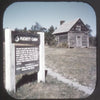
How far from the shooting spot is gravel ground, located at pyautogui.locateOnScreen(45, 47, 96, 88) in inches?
91.7

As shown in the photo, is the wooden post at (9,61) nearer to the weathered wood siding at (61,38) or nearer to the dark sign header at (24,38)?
the dark sign header at (24,38)

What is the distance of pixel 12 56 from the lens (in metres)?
2.19

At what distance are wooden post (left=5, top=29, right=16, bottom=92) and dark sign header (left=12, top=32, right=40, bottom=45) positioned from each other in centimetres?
7

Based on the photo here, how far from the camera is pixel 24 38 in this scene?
2.30 metres

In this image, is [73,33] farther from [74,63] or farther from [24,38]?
[24,38]

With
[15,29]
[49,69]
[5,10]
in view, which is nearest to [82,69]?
[49,69]

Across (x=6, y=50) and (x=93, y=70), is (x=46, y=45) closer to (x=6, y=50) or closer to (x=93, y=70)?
(x=6, y=50)

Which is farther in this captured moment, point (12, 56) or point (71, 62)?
point (71, 62)

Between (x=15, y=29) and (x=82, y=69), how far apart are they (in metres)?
1.03

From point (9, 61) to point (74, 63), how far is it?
86 cm

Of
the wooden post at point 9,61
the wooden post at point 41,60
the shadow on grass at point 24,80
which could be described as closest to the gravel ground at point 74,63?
the wooden post at point 41,60

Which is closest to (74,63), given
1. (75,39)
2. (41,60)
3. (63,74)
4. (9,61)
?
(63,74)

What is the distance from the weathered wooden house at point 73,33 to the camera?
2.28m

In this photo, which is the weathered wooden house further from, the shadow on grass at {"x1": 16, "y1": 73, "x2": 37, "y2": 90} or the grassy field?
the shadow on grass at {"x1": 16, "y1": 73, "x2": 37, "y2": 90}
